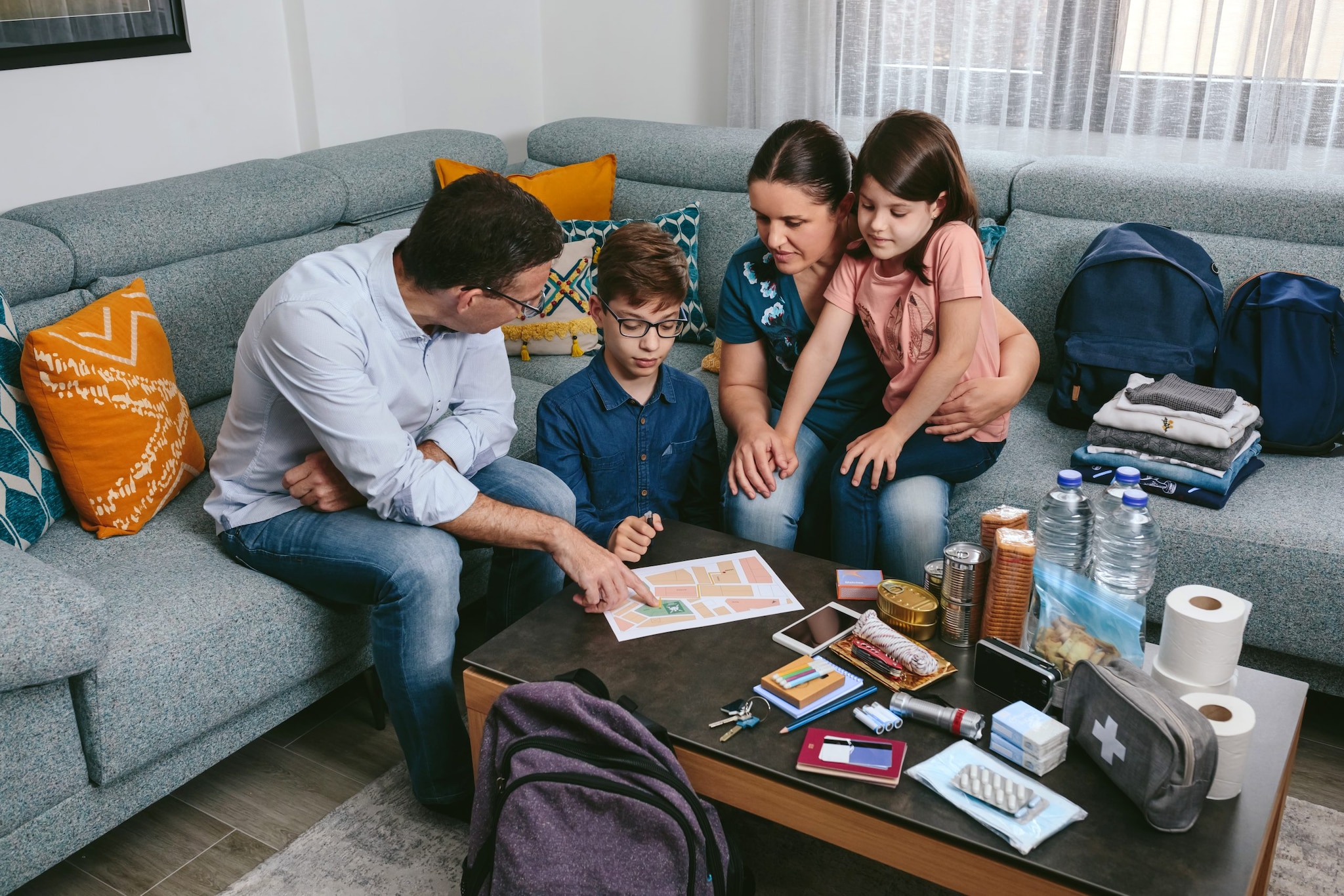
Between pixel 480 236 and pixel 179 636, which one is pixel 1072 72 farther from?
pixel 179 636

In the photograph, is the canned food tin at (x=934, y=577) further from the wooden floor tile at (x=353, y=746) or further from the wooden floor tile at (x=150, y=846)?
the wooden floor tile at (x=150, y=846)

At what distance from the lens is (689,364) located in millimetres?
2607

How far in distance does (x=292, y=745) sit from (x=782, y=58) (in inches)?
96.8

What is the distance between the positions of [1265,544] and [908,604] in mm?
749

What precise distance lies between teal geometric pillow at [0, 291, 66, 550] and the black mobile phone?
1488 mm

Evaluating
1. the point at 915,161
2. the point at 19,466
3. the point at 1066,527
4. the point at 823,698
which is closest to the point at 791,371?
the point at 915,161

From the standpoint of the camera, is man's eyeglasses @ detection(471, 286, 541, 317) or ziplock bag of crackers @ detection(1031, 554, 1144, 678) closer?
ziplock bag of crackers @ detection(1031, 554, 1144, 678)

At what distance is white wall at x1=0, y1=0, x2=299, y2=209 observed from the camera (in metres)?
2.34

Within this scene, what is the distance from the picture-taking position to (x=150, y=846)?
1.69 metres

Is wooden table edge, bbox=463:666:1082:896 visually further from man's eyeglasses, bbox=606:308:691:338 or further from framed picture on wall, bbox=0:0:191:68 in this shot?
framed picture on wall, bbox=0:0:191:68

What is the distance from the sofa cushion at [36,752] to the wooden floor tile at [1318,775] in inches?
73.4

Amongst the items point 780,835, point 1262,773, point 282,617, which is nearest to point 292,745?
point 282,617

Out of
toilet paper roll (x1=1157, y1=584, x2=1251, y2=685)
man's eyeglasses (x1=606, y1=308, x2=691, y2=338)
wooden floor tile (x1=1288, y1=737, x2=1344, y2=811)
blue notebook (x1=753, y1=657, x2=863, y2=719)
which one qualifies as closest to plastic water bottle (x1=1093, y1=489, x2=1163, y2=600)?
toilet paper roll (x1=1157, y1=584, x2=1251, y2=685)

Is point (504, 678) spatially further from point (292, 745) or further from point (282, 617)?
point (292, 745)
